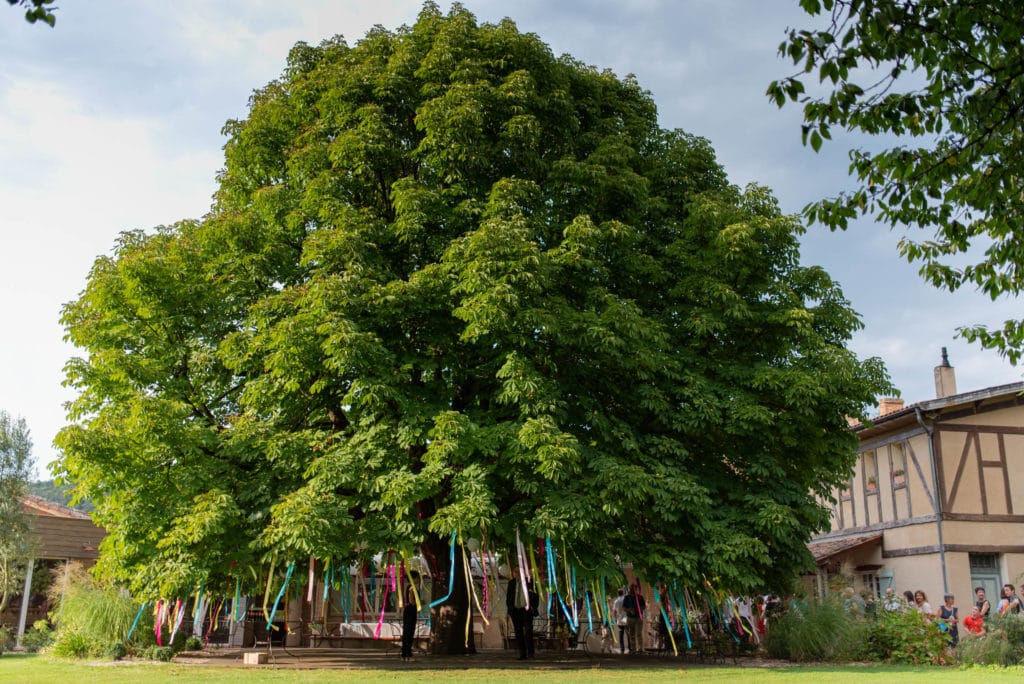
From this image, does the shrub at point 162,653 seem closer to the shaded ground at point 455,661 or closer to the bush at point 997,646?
the shaded ground at point 455,661

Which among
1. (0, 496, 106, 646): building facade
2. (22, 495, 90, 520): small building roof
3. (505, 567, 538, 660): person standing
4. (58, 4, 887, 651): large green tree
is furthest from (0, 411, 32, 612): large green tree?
(505, 567, 538, 660): person standing

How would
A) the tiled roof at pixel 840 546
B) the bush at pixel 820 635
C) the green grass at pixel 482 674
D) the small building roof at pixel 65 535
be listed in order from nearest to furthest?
the green grass at pixel 482 674 < the bush at pixel 820 635 < the tiled roof at pixel 840 546 < the small building roof at pixel 65 535

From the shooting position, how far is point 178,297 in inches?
630

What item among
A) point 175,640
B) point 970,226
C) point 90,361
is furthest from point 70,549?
point 970,226

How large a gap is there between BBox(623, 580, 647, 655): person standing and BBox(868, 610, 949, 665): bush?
18.9 ft

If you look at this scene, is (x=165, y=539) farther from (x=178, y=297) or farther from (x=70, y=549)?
(x=70, y=549)

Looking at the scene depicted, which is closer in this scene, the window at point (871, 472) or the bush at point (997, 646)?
the bush at point (997, 646)

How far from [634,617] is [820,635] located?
208 inches

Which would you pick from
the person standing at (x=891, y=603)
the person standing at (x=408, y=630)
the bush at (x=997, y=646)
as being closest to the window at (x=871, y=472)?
the person standing at (x=891, y=603)

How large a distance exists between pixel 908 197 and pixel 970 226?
2.17 m

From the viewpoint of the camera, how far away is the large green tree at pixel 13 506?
76.1 feet

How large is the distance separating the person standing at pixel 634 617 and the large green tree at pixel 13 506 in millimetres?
16566

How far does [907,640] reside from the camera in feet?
55.3

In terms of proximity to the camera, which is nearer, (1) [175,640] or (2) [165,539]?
(2) [165,539]
